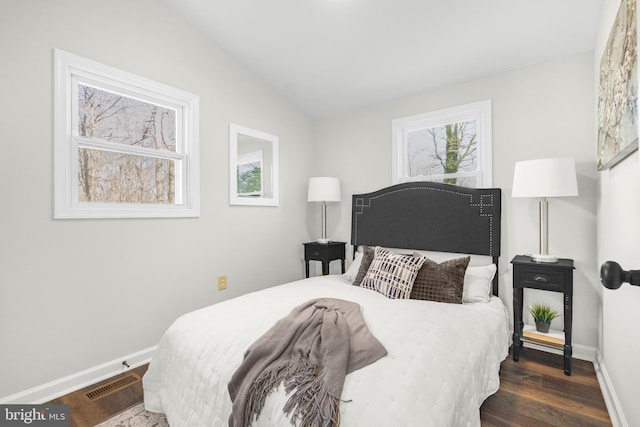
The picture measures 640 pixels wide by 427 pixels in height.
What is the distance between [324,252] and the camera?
361cm

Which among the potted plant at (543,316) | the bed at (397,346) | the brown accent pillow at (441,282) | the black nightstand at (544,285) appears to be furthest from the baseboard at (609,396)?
the brown accent pillow at (441,282)

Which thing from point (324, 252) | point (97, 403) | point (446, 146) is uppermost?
point (446, 146)

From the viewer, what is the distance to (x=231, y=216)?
10.4 feet

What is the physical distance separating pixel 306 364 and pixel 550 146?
8.39 ft

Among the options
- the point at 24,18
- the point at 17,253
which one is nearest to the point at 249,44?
the point at 24,18

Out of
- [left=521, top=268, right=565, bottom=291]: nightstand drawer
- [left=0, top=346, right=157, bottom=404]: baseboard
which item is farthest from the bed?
[left=0, top=346, right=157, bottom=404]: baseboard

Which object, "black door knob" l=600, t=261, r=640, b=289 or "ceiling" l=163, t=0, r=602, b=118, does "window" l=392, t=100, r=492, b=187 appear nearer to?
"ceiling" l=163, t=0, r=602, b=118

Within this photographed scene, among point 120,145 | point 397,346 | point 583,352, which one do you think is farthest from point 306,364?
point 583,352

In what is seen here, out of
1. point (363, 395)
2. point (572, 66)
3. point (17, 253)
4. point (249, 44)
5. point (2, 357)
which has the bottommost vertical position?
point (2, 357)

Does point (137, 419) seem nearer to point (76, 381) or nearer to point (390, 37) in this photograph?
point (76, 381)

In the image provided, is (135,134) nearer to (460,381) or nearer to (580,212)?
(460,381)

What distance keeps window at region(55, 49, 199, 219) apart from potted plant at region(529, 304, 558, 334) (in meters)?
2.92

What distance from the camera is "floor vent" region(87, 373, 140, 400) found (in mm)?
2088

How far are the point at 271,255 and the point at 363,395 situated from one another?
98.0 inches
